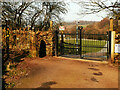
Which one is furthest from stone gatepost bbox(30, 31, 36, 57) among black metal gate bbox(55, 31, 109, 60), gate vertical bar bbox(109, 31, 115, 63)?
gate vertical bar bbox(109, 31, 115, 63)

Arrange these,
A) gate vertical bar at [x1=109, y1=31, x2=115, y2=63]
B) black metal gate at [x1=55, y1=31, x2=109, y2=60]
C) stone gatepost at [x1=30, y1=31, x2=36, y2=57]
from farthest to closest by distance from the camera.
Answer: stone gatepost at [x1=30, y1=31, x2=36, y2=57] < black metal gate at [x1=55, y1=31, x2=109, y2=60] < gate vertical bar at [x1=109, y1=31, x2=115, y2=63]

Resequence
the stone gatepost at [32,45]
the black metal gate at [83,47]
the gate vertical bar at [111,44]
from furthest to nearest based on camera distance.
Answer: the stone gatepost at [32,45] → the black metal gate at [83,47] → the gate vertical bar at [111,44]

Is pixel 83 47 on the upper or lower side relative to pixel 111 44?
lower

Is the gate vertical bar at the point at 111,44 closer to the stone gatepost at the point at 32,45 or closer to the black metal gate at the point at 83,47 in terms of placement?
the black metal gate at the point at 83,47

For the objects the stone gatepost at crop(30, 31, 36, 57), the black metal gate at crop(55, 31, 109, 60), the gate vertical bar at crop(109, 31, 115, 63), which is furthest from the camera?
the stone gatepost at crop(30, 31, 36, 57)

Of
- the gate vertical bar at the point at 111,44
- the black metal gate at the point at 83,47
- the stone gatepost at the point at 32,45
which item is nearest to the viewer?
the gate vertical bar at the point at 111,44

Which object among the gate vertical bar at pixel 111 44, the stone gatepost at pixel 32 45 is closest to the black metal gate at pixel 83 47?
the gate vertical bar at pixel 111 44

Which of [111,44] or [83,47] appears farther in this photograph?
[83,47]

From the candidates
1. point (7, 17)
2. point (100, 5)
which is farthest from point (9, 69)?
point (100, 5)

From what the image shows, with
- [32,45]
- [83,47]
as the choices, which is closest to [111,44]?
[83,47]

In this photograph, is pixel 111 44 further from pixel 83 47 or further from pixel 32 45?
pixel 32 45

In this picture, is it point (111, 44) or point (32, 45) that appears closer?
point (111, 44)

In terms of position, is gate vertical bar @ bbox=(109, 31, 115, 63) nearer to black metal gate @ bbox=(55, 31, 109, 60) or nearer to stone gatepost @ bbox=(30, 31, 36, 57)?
black metal gate @ bbox=(55, 31, 109, 60)

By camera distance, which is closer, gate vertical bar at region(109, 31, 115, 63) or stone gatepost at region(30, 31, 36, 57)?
gate vertical bar at region(109, 31, 115, 63)
